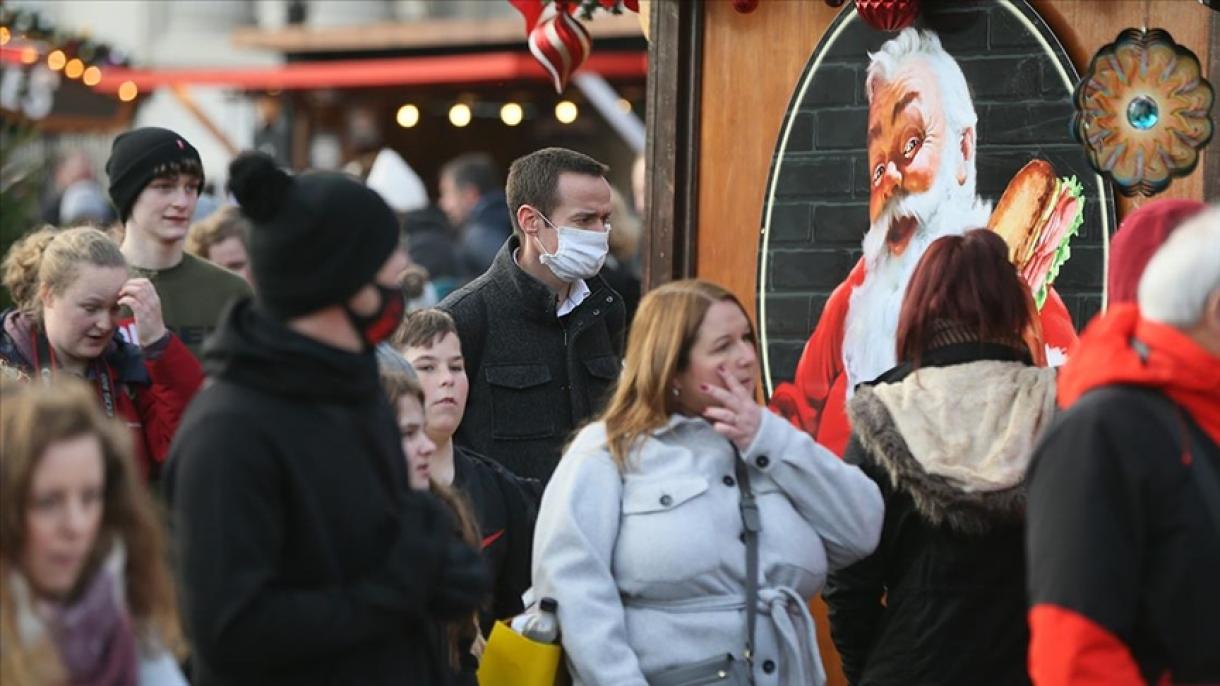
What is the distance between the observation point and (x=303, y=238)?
409 cm

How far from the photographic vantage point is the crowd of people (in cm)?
390

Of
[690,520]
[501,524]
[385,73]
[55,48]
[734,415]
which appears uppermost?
[55,48]

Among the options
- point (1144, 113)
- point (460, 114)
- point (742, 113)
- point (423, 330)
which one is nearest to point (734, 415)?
point (423, 330)

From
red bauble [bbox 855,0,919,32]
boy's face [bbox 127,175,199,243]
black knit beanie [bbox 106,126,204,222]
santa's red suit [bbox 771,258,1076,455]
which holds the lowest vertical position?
santa's red suit [bbox 771,258,1076,455]

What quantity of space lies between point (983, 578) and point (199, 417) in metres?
1.95

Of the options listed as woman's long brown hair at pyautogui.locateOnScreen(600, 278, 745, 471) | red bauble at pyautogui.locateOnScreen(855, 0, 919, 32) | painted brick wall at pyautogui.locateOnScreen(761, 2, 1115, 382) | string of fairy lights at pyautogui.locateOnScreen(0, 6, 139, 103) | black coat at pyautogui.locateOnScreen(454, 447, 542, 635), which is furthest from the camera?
string of fairy lights at pyautogui.locateOnScreen(0, 6, 139, 103)

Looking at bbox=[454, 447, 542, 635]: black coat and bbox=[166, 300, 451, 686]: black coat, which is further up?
bbox=[166, 300, 451, 686]: black coat

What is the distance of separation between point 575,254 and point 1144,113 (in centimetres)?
177

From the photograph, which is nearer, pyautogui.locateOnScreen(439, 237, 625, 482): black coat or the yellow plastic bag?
the yellow plastic bag

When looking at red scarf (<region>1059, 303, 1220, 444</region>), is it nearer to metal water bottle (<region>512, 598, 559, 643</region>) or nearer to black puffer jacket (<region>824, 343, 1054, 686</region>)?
black puffer jacket (<region>824, 343, 1054, 686</region>)

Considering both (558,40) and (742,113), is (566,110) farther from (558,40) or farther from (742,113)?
(742,113)

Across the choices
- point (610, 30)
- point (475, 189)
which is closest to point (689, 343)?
point (475, 189)

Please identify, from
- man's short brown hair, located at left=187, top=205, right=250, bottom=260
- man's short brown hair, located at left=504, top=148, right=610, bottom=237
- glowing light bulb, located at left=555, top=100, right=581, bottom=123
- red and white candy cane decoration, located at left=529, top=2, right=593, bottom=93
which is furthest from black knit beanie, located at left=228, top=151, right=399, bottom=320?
glowing light bulb, located at left=555, top=100, right=581, bottom=123

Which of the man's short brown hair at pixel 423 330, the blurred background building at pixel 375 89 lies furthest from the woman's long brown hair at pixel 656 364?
the blurred background building at pixel 375 89
